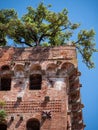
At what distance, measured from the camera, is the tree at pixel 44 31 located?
25719 millimetres

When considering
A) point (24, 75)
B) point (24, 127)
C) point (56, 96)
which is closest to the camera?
point (24, 127)

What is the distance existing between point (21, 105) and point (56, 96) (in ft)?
6.03

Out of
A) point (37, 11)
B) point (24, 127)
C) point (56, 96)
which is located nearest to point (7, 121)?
point (24, 127)

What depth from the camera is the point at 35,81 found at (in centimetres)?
2214

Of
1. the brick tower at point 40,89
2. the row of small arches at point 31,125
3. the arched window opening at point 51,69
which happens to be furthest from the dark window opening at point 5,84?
the row of small arches at point 31,125

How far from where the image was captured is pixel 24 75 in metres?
22.0

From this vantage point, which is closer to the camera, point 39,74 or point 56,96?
point 56,96

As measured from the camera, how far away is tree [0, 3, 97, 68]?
1013 inches

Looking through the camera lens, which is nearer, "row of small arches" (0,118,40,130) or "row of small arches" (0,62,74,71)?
"row of small arches" (0,118,40,130)

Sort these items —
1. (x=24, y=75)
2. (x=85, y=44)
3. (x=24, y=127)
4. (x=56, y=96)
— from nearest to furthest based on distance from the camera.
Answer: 1. (x=24, y=127)
2. (x=56, y=96)
3. (x=24, y=75)
4. (x=85, y=44)

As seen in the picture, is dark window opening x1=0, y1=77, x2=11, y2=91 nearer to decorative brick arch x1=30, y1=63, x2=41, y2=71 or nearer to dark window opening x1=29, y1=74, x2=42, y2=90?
dark window opening x1=29, y1=74, x2=42, y2=90

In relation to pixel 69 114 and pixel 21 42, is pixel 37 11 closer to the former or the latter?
pixel 21 42

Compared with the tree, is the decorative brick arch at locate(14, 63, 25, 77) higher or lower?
lower

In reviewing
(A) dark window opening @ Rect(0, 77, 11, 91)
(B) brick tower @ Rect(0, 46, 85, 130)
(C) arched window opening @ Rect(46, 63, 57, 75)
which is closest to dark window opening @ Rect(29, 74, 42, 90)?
(B) brick tower @ Rect(0, 46, 85, 130)
